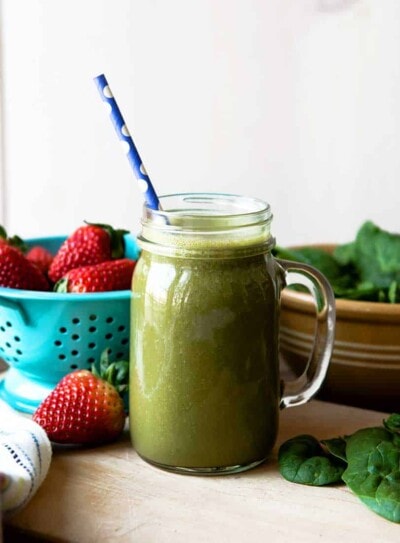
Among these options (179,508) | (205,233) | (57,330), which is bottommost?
(179,508)

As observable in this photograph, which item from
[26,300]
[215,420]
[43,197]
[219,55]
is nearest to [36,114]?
[43,197]

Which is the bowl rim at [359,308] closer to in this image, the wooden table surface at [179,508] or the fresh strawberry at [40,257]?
the wooden table surface at [179,508]

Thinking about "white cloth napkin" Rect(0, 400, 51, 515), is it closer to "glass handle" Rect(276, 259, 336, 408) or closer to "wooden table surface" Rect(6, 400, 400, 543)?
"wooden table surface" Rect(6, 400, 400, 543)

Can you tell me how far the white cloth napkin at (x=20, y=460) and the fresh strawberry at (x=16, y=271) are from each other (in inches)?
6.7

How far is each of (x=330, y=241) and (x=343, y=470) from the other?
68cm

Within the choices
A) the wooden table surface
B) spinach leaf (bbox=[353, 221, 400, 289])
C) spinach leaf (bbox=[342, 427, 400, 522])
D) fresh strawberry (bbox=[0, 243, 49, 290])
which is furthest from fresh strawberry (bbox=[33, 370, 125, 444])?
spinach leaf (bbox=[353, 221, 400, 289])

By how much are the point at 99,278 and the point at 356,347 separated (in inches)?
11.9

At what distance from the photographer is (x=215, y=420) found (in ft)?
2.99

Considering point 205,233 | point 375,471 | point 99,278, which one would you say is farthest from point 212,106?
Result: point 375,471

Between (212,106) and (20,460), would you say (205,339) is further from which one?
(212,106)

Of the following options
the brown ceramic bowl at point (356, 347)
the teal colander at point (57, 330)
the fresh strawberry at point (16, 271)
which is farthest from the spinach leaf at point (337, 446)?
the fresh strawberry at point (16, 271)

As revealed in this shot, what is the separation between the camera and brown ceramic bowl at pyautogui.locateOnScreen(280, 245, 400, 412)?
107 centimetres

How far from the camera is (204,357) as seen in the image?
0.90 metres

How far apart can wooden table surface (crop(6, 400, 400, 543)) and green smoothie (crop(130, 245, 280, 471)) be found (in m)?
0.03
